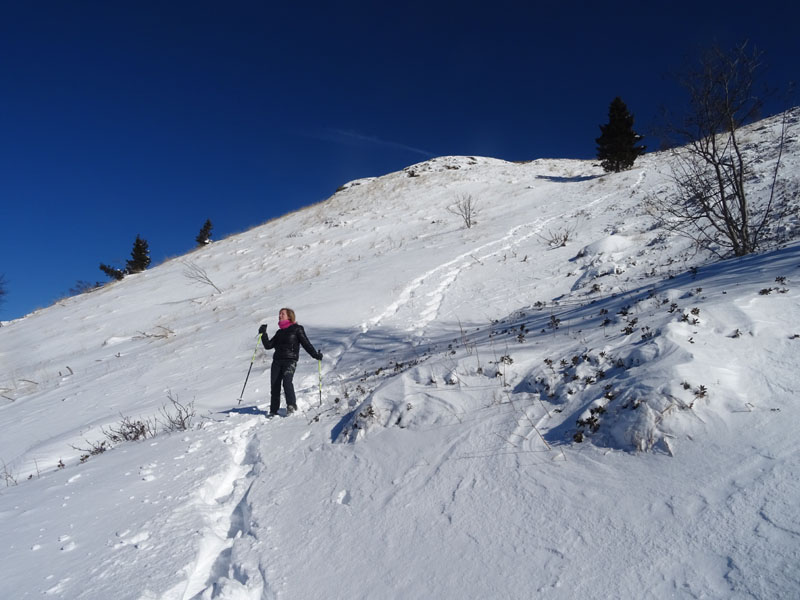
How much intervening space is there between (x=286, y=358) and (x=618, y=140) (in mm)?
27855

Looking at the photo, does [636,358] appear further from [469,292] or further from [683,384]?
[469,292]

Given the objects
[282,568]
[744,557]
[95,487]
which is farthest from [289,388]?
[744,557]

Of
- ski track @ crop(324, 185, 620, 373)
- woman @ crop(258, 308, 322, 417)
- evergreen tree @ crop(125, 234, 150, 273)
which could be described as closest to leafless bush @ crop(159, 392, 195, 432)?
woman @ crop(258, 308, 322, 417)

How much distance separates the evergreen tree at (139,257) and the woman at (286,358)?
117 ft

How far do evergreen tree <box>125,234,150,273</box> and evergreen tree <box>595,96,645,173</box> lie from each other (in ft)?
123

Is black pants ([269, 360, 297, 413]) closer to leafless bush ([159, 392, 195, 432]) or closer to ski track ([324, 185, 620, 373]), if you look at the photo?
leafless bush ([159, 392, 195, 432])

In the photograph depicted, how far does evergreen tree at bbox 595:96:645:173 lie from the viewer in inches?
1041

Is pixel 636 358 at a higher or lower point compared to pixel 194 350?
lower

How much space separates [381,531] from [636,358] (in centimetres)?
260

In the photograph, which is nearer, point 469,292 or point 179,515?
point 179,515

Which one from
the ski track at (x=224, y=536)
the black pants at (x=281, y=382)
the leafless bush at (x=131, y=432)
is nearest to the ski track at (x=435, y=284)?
the black pants at (x=281, y=382)

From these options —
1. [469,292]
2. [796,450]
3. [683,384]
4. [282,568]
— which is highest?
[469,292]

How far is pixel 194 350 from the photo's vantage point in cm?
1105

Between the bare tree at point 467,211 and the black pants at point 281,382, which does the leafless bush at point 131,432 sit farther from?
the bare tree at point 467,211
